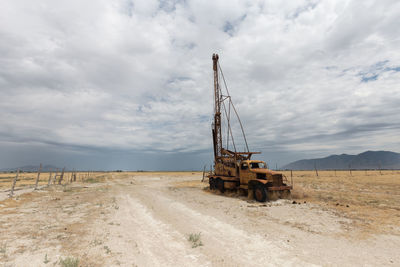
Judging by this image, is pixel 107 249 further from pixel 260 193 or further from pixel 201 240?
pixel 260 193

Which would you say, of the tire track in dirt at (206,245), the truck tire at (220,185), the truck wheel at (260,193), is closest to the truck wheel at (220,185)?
the truck tire at (220,185)

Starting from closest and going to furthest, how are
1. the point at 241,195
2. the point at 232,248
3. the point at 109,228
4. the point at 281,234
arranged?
the point at 232,248 < the point at 281,234 < the point at 109,228 < the point at 241,195

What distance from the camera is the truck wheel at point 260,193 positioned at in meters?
14.1

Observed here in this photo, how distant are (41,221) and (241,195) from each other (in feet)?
45.1

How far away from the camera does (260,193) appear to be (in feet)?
47.4

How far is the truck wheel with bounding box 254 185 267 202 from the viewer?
14.1m

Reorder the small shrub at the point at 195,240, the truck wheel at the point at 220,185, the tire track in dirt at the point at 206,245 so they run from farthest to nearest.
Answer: the truck wheel at the point at 220,185
the small shrub at the point at 195,240
the tire track in dirt at the point at 206,245

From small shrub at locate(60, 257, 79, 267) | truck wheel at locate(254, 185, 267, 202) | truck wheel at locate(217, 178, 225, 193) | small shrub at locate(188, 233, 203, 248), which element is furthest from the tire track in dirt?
truck wheel at locate(217, 178, 225, 193)

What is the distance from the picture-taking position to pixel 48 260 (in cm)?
528

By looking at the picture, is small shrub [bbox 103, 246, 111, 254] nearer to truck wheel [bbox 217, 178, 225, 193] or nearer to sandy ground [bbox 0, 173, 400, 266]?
sandy ground [bbox 0, 173, 400, 266]

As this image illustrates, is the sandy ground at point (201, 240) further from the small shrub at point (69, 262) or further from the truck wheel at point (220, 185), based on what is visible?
the truck wheel at point (220, 185)

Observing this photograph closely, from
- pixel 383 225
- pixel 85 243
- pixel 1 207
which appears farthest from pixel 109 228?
pixel 383 225

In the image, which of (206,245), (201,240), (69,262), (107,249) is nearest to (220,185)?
(201,240)

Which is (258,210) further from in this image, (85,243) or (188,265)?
(85,243)
